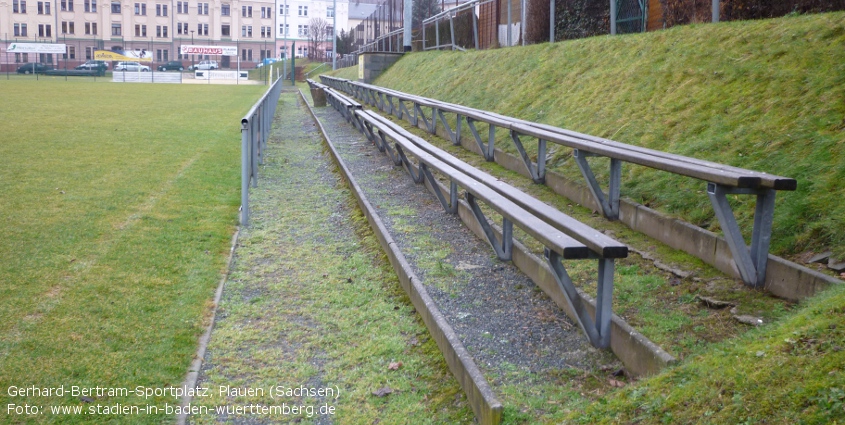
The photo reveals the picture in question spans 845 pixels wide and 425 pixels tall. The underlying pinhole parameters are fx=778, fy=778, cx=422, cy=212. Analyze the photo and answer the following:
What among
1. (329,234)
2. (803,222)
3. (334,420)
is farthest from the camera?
(329,234)

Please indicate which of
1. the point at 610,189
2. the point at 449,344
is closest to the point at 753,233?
the point at 449,344

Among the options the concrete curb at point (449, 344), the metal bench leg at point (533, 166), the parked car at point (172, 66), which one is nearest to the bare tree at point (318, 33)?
the parked car at point (172, 66)

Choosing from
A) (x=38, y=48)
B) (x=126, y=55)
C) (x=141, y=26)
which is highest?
(x=141, y=26)

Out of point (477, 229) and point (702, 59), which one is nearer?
point (477, 229)

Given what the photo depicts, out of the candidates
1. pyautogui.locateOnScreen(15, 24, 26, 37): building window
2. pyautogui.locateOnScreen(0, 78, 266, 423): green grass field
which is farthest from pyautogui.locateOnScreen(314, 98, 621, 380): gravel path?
pyautogui.locateOnScreen(15, 24, 26, 37): building window

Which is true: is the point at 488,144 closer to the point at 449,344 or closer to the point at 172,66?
the point at 449,344

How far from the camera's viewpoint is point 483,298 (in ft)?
16.8

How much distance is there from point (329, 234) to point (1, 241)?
2860 millimetres

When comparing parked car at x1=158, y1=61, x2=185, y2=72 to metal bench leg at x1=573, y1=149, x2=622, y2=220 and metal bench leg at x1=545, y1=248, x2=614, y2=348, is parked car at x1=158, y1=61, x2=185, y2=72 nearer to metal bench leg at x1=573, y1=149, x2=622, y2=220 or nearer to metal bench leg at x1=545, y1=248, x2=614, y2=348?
metal bench leg at x1=573, y1=149, x2=622, y2=220

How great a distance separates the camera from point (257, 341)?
4852 millimetres

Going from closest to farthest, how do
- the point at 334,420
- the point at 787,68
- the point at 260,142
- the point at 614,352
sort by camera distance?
the point at 334,420, the point at 614,352, the point at 787,68, the point at 260,142

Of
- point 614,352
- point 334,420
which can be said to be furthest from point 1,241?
point 614,352

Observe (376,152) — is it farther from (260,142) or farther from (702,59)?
(702,59)

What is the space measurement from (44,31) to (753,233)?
94253 millimetres
